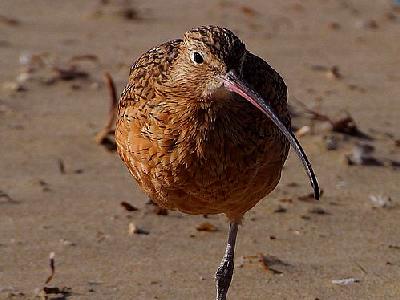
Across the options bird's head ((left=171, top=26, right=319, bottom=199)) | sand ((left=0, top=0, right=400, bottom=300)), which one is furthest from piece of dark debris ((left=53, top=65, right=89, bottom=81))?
bird's head ((left=171, top=26, right=319, bottom=199))

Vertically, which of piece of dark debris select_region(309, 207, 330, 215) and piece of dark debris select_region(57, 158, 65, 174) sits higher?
piece of dark debris select_region(57, 158, 65, 174)

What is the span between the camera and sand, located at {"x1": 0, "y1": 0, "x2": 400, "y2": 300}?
6.43 m

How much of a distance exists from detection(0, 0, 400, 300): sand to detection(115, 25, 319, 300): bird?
0.72m

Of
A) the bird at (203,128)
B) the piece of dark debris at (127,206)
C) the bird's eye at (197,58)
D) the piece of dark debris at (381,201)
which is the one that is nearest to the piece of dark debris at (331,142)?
the piece of dark debris at (381,201)

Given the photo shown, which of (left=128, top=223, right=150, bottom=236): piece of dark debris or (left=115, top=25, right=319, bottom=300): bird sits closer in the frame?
(left=115, top=25, right=319, bottom=300): bird

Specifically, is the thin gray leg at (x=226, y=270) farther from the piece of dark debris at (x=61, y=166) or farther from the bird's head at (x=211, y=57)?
the piece of dark debris at (x=61, y=166)

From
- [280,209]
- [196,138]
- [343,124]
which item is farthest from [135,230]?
[343,124]

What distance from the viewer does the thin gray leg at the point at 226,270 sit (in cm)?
611

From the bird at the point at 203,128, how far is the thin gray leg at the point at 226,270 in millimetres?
307

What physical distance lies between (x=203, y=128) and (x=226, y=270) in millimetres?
984

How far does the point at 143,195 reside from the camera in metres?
7.51

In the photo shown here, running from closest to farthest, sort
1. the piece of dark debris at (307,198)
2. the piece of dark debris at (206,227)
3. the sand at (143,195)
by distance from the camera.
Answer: the sand at (143,195) < the piece of dark debris at (206,227) < the piece of dark debris at (307,198)

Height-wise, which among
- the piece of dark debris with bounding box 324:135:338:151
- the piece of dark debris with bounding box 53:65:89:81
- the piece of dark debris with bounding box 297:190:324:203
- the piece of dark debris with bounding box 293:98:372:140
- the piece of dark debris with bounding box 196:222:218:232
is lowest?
the piece of dark debris with bounding box 196:222:218:232

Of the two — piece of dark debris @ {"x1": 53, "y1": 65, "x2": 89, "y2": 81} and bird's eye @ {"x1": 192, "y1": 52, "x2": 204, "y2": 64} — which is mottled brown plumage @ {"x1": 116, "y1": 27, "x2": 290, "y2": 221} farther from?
piece of dark debris @ {"x1": 53, "y1": 65, "x2": 89, "y2": 81}
